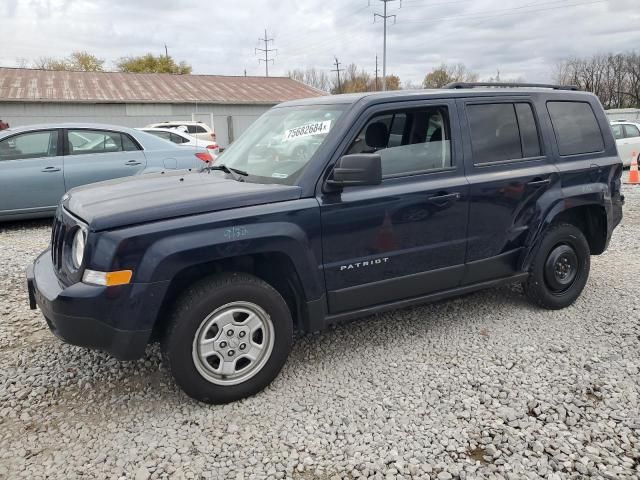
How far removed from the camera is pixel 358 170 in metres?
2.96

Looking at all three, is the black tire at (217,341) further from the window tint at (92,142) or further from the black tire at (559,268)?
the window tint at (92,142)

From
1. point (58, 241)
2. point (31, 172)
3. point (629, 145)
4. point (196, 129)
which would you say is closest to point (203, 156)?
point (31, 172)

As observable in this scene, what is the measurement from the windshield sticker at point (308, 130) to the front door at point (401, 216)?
22cm

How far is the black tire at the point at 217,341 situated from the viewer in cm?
277

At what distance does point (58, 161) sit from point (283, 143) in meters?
5.11

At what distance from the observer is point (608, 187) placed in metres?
4.41

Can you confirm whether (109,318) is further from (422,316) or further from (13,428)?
(422,316)

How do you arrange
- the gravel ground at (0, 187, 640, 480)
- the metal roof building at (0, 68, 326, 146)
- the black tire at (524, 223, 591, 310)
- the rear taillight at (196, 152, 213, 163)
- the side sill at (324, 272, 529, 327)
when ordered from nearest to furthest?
the gravel ground at (0, 187, 640, 480) → the side sill at (324, 272, 529, 327) → the black tire at (524, 223, 591, 310) → the rear taillight at (196, 152, 213, 163) → the metal roof building at (0, 68, 326, 146)

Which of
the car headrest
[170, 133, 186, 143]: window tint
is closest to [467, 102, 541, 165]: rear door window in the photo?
the car headrest

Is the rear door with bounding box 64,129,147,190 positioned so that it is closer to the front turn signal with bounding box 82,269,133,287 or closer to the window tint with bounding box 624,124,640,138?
the front turn signal with bounding box 82,269,133,287

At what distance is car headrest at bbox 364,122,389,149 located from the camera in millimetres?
3379

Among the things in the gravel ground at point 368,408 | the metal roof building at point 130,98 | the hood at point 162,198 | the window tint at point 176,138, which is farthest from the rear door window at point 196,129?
the hood at point 162,198

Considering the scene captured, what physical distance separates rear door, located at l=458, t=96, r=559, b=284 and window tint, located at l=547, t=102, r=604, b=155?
9.6 inches

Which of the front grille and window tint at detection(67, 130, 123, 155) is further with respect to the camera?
window tint at detection(67, 130, 123, 155)
